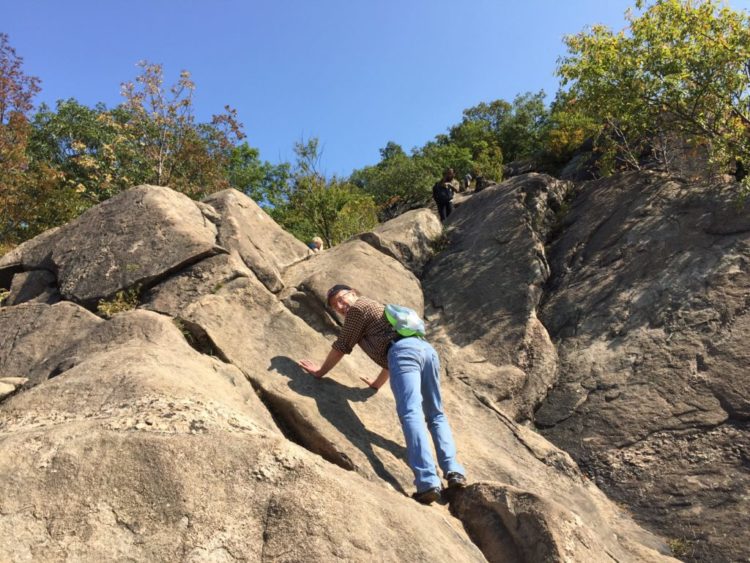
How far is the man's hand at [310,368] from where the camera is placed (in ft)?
23.8

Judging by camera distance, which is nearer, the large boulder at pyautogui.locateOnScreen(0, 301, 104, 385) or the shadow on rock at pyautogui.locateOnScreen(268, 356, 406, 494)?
the shadow on rock at pyautogui.locateOnScreen(268, 356, 406, 494)

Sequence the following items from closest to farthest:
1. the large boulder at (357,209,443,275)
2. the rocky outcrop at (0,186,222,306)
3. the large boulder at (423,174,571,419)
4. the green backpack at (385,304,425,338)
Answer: the green backpack at (385,304,425,338) < the rocky outcrop at (0,186,222,306) < the large boulder at (423,174,571,419) < the large boulder at (357,209,443,275)

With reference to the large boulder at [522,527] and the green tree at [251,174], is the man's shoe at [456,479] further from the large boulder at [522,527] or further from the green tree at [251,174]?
the green tree at [251,174]

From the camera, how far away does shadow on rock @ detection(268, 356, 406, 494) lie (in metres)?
6.30

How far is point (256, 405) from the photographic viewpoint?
6.38m

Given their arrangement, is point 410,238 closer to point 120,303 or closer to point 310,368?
point 310,368

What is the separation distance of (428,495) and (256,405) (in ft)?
7.00

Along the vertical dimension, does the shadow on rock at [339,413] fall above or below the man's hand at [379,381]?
below

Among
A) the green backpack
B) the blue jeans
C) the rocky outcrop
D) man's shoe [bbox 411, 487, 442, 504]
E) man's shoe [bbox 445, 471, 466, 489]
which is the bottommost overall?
man's shoe [bbox 411, 487, 442, 504]

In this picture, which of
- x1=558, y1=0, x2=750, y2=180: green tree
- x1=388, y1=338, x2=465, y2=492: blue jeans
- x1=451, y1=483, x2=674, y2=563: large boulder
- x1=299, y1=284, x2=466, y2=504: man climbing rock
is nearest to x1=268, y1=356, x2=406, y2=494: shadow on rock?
x1=299, y1=284, x2=466, y2=504: man climbing rock

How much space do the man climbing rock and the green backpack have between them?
0.25 feet

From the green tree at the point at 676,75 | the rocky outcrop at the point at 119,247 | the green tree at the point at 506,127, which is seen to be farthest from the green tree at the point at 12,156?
the green tree at the point at 506,127

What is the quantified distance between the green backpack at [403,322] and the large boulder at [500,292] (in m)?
3.17

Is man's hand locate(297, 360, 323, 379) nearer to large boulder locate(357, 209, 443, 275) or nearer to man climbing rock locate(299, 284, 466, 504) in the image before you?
man climbing rock locate(299, 284, 466, 504)
